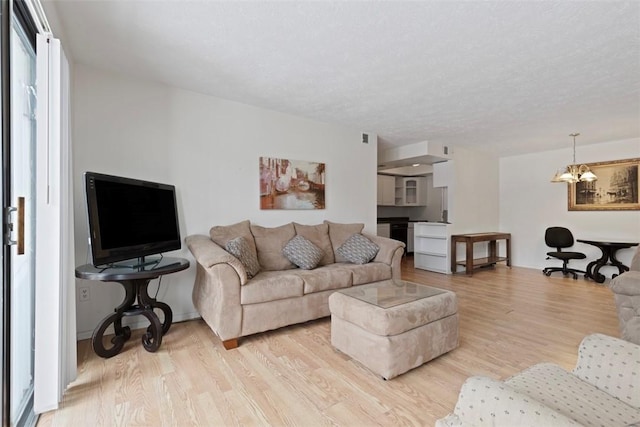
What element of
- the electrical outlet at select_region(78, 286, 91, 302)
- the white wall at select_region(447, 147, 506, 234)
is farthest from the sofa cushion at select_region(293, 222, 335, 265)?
the white wall at select_region(447, 147, 506, 234)

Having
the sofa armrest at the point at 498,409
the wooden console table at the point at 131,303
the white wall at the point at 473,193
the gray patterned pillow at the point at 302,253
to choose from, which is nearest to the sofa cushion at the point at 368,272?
the gray patterned pillow at the point at 302,253

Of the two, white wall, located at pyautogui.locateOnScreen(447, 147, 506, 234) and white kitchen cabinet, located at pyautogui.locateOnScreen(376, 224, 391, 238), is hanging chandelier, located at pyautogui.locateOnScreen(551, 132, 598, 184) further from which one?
white kitchen cabinet, located at pyautogui.locateOnScreen(376, 224, 391, 238)

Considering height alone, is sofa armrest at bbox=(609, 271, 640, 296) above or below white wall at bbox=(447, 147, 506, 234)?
below

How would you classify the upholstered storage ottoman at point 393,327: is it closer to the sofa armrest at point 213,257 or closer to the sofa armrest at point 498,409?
the sofa armrest at point 213,257

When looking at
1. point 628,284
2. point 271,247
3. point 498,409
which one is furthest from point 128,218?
point 628,284

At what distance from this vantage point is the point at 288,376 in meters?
2.02

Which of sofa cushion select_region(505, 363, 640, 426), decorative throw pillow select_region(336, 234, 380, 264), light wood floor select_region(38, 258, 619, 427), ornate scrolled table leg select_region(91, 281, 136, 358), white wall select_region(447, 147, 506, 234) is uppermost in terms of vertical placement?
white wall select_region(447, 147, 506, 234)

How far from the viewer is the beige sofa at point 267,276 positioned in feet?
7.95

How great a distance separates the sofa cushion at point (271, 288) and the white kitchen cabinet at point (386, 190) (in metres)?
5.02

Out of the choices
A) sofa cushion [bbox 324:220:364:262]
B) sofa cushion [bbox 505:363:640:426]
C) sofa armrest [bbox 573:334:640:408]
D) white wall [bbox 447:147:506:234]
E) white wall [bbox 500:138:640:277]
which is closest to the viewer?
sofa cushion [bbox 505:363:640:426]

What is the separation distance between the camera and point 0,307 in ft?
4.30

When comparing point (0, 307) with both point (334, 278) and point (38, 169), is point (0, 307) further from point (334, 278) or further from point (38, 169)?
point (334, 278)

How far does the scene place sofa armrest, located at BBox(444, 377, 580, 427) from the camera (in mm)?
772

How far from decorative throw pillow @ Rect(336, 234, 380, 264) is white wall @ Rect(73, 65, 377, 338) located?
56cm
